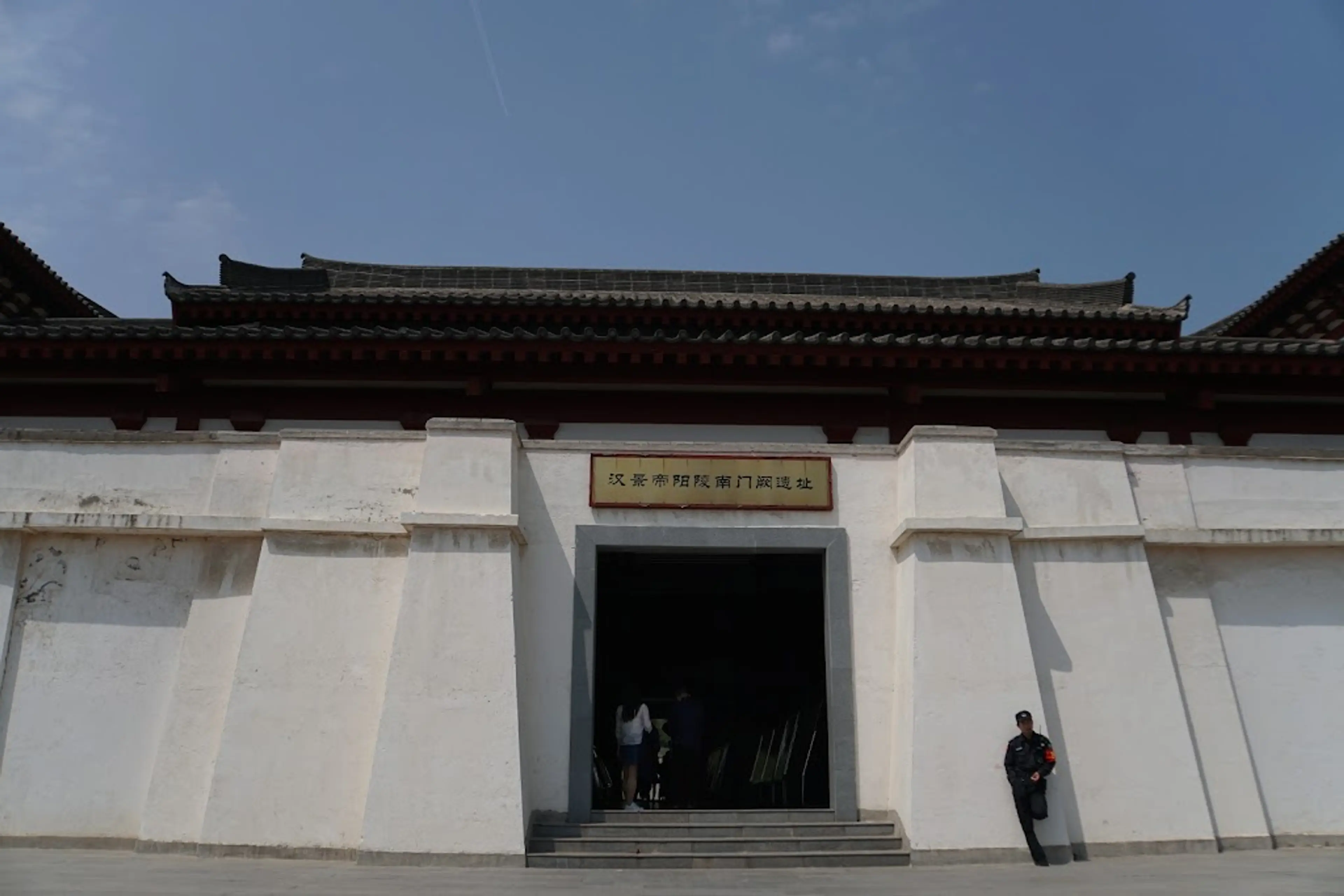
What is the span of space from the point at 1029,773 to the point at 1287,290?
11035 mm

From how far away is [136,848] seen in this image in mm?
7891

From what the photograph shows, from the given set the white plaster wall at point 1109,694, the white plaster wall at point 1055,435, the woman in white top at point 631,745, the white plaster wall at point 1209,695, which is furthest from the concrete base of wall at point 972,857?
the white plaster wall at point 1055,435

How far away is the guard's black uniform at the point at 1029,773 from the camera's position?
7.50m

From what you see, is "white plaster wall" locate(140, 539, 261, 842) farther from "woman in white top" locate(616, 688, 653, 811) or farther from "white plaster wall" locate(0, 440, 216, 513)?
"woman in white top" locate(616, 688, 653, 811)

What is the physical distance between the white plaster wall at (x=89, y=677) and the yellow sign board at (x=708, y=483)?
376 centimetres

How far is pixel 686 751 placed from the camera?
9.78 metres

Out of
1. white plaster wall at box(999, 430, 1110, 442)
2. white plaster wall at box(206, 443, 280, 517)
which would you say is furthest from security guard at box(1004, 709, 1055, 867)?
white plaster wall at box(206, 443, 280, 517)

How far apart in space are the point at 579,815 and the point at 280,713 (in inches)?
101

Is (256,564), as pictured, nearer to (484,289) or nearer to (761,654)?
(761,654)

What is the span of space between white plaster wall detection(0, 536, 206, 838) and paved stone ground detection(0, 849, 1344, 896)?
50 cm

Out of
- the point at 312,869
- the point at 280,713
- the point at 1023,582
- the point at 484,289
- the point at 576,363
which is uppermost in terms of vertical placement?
the point at 484,289

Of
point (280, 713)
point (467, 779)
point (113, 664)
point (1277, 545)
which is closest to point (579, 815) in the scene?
point (467, 779)

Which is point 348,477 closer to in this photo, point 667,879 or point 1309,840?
point 667,879

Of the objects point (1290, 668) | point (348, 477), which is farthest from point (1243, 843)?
Result: point (348, 477)
